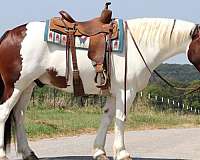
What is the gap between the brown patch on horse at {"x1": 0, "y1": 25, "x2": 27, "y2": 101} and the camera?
762 cm

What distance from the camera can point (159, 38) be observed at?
25.1ft

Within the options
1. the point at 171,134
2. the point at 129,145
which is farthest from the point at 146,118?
the point at 129,145

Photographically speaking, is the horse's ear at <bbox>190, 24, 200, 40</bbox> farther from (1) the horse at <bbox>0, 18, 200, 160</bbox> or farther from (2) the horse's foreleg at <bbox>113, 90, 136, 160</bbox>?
(2) the horse's foreleg at <bbox>113, 90, 136, 160</bbox>

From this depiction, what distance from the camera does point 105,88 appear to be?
24.6 feet

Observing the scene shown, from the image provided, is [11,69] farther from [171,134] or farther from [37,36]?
[171,134]

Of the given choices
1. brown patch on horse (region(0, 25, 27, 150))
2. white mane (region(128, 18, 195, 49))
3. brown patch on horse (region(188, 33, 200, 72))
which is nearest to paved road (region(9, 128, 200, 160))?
brown patch on horse (region(0, 25, 27, 150))

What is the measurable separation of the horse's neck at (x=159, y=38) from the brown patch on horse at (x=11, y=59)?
1.66m

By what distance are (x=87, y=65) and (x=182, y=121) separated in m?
12.7

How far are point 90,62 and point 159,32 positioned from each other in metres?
1.10

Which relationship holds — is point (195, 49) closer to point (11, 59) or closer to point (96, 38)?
point (96, 38)

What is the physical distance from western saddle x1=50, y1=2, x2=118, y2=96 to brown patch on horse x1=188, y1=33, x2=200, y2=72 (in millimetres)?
1110

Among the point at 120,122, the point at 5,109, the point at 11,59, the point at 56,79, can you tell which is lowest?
the point at 120,122

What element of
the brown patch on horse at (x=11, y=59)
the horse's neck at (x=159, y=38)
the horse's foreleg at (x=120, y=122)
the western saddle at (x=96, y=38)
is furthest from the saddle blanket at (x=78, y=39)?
the horse's foreleg at (x=120, y=122)

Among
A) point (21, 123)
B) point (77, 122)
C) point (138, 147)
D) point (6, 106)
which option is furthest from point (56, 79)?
point (77, 122)
